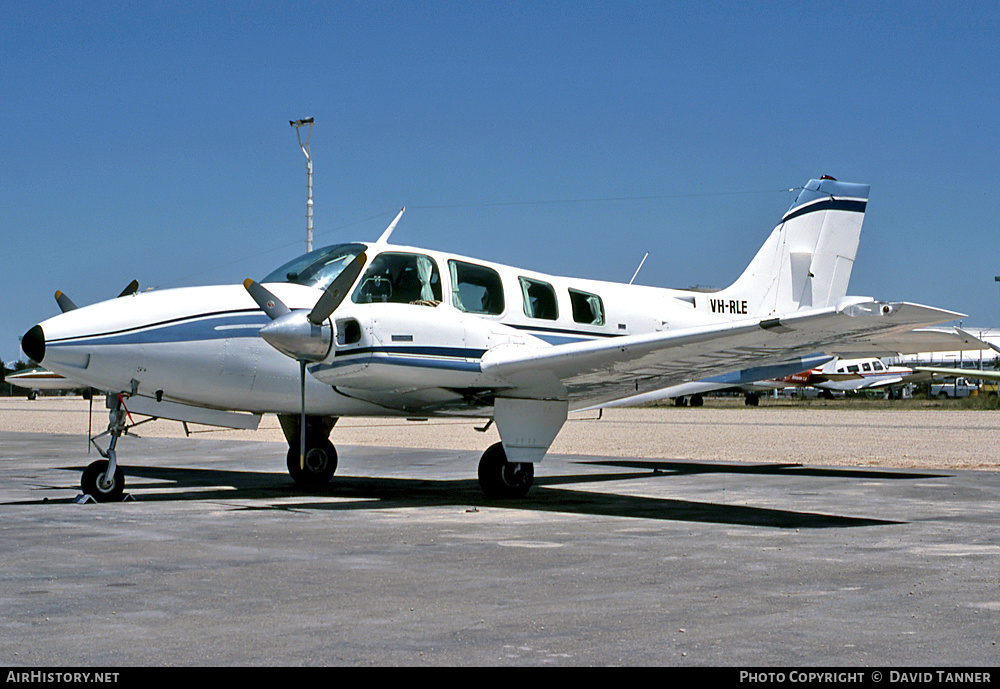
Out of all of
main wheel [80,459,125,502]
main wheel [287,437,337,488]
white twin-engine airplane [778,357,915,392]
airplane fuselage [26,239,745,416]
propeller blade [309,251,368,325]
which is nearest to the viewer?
propeller blade [309,251,368,325]

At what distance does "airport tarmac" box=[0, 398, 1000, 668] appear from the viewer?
4.80 meters

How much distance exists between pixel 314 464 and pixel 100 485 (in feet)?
11.5

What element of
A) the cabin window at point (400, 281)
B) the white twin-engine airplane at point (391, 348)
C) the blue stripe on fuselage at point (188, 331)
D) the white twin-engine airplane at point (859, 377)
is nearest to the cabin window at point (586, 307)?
the white twin-engine airplane at point (391, 348)

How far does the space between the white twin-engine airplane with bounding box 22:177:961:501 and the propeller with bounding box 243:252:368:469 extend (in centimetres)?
2

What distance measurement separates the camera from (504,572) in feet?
23.1

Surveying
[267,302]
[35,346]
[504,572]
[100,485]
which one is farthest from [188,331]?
[504,572]

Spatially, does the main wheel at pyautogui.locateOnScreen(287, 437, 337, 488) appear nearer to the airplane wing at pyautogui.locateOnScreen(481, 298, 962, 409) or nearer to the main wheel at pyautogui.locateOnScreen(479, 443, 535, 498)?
the main wheel at pyautogui.locateOnScreen(479, 443, 535, 498)

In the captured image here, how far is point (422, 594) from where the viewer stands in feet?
20.4

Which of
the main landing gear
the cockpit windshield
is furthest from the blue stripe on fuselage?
the main landing gear

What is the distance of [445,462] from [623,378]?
7487mm

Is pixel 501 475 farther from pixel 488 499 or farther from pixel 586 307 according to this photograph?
pixel 586 307

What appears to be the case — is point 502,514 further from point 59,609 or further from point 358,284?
point 59,609

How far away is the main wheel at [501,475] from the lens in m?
12.6

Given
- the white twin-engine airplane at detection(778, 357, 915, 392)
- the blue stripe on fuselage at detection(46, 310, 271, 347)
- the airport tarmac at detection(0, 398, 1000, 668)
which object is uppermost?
the white twin-engine airplane at detection(778, 357, 915, 392)
